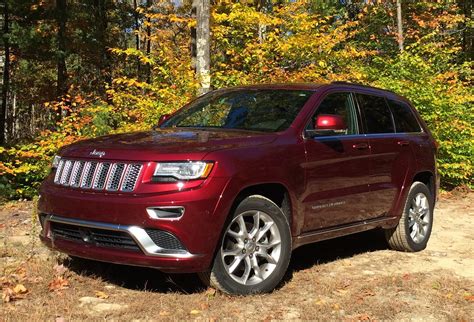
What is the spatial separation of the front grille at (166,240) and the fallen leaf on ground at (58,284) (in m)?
1.05

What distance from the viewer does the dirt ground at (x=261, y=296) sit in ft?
13.4

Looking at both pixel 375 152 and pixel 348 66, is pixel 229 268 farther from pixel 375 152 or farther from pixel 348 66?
pixel 348 66

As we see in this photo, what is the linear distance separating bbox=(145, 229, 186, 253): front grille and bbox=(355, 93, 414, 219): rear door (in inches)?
96.8

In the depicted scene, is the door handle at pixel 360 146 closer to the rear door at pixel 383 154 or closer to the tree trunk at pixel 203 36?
the rear door at pixel 383 154

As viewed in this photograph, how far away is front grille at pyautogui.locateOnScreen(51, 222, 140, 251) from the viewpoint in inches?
162

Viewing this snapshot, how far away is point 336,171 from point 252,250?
1.25 metres

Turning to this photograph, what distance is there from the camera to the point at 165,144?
14.2ft

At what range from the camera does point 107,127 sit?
10.1 m

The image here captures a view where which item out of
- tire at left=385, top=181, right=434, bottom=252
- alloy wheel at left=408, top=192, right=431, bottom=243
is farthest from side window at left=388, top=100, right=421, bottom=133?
alloy wheel at left=408, top=192, right=431, bottom=243

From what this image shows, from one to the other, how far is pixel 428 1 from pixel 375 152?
22525mm

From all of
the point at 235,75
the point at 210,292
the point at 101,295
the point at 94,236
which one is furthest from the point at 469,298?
the point at 235,75

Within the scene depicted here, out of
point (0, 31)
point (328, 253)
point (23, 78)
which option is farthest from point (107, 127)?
point (23, 78)

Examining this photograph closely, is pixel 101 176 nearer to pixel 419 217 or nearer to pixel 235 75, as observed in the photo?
pixel 419 217

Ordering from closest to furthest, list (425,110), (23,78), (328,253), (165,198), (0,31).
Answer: (165,198) < (328,253) < (425,110) < (0,31) < (23,78)
